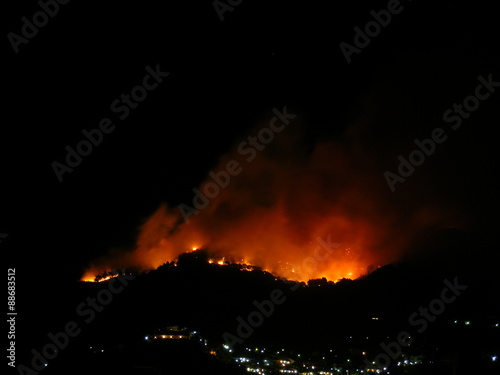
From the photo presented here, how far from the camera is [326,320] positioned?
19359mm

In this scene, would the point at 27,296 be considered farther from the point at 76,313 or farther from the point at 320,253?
the point at 320,253

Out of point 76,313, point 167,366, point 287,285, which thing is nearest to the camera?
point 167,366

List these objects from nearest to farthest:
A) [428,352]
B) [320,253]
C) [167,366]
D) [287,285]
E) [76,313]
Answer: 1. [167,366]
2. [428,352]
3. [76,313]
4. [287,285]
5. [320,253]

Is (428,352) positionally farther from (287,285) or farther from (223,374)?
(287,285)

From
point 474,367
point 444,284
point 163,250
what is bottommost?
point 474,367

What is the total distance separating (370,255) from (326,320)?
29.2ft

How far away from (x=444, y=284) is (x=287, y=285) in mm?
6599

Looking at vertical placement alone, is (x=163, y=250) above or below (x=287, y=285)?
above

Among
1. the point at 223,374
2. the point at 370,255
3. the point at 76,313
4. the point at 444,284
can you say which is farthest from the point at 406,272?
the point at 76,313

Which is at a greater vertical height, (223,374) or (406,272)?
(406,272)

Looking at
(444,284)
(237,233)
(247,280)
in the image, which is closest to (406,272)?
(444,284)

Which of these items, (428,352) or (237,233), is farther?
(237,233)

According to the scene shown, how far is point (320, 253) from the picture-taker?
27156 mm

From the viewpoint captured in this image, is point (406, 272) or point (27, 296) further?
point (406, 272)
